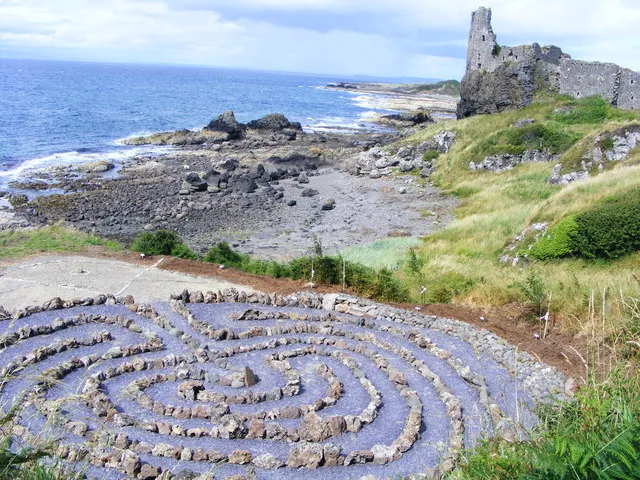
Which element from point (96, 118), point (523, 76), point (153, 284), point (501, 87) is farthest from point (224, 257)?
point (96, 118)

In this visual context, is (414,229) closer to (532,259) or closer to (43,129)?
(532,259)

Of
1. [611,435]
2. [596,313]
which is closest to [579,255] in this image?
[596,313]

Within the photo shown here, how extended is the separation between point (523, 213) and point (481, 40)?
1778 inches

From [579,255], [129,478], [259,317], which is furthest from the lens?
[579,255]

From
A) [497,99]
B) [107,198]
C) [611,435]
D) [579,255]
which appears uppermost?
[497,99]

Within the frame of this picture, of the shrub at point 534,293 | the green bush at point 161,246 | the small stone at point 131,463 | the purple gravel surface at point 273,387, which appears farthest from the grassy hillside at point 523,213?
the green bush at point 161,246

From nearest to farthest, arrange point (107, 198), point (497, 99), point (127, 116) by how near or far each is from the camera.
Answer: point (107, 198)
point (497, 99)
point (127, 116)

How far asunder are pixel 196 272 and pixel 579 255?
55.3 ft

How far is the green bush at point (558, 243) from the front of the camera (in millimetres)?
24703

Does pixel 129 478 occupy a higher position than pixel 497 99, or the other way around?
pixel 497 99

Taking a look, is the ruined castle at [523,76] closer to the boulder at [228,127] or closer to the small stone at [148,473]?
the boulder at [228,127]

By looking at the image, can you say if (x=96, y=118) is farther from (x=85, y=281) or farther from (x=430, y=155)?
(x=85, y=281)

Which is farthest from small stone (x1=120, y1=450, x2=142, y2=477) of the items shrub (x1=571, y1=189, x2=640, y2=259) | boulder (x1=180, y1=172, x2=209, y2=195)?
boulder (x1=180, y1=172, x2=209, y2=195)

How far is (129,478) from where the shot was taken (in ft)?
37.7
